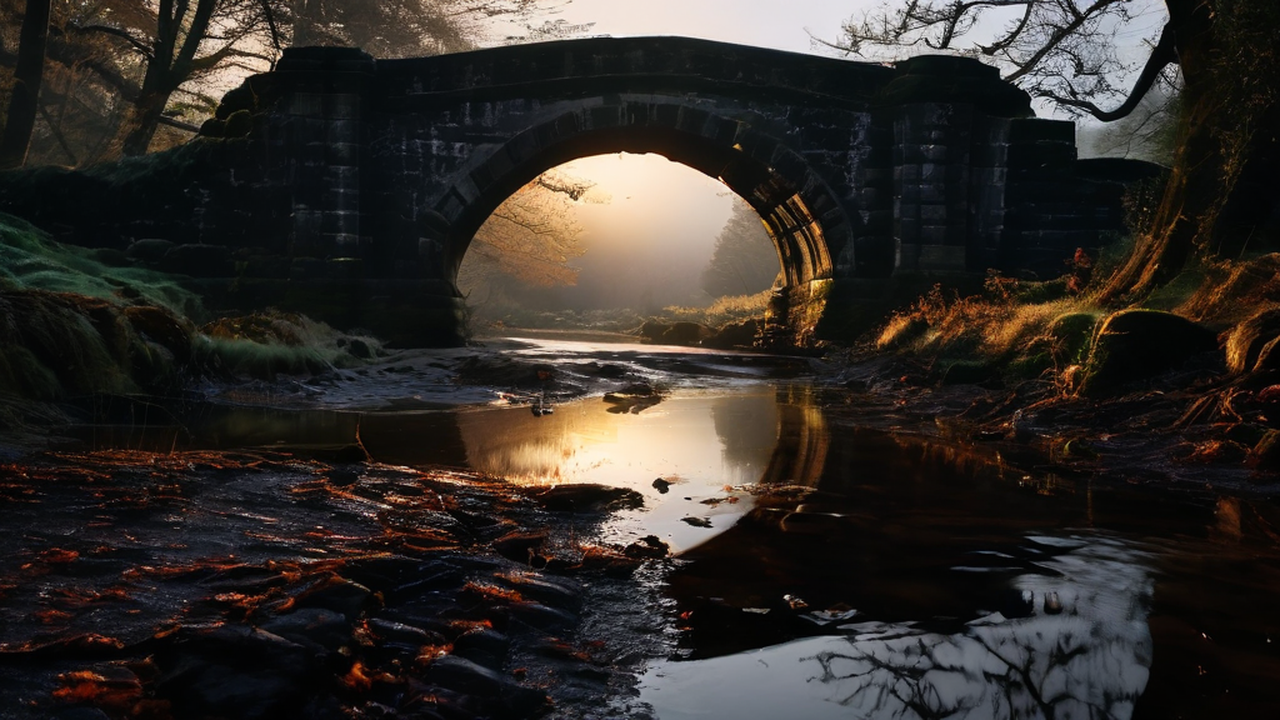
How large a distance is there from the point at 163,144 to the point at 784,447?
21731 mm

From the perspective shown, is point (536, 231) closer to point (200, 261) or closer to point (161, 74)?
point (161, 74)

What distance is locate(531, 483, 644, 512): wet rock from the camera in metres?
3.65

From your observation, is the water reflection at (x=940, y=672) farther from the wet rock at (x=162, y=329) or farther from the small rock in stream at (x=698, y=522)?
the wet rock at (x=162, y=329)

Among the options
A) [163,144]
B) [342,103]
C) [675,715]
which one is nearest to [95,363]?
[675,715]

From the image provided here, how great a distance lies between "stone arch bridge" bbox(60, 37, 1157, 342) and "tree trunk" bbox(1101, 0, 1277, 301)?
519cm

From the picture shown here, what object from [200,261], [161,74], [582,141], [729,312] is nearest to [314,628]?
[200,261]

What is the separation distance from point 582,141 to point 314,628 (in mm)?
12613

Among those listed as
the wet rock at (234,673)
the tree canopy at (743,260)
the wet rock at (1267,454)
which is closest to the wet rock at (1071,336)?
the wet rock at (1267,454)

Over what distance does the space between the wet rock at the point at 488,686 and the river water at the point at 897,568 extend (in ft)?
0.82

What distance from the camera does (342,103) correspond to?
13.0 m

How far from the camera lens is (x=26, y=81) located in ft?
49.5

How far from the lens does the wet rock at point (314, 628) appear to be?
1.95 meters

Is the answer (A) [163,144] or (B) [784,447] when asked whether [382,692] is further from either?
(A) [163,144]

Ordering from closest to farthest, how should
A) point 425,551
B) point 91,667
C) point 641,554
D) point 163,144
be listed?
1. point 91,667
2. point 425,551
3. point 641,554
4. point 163,144
